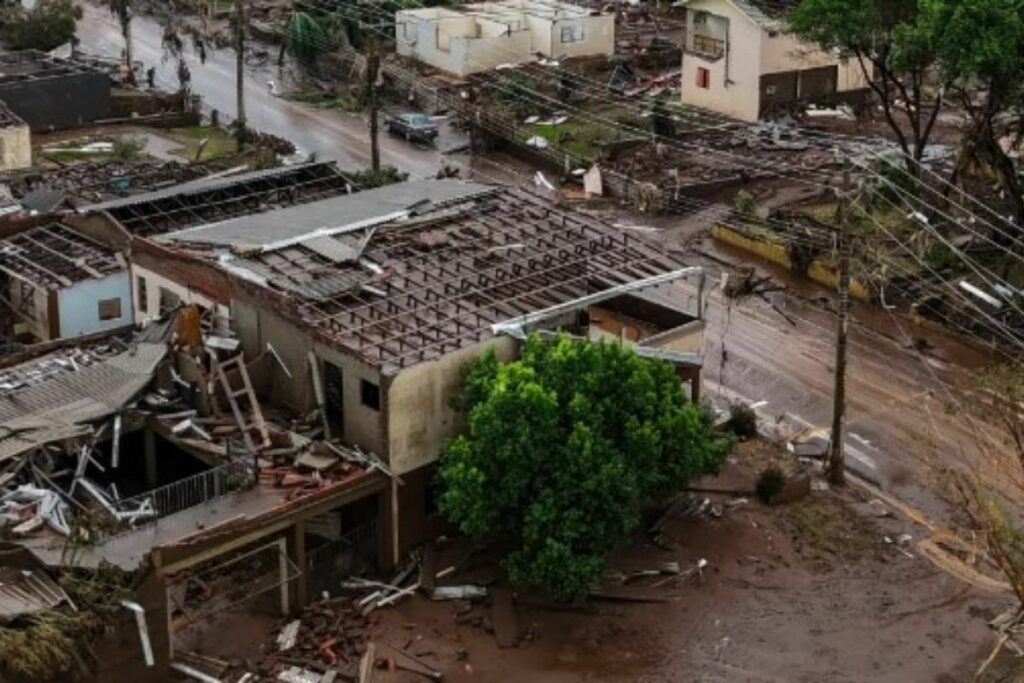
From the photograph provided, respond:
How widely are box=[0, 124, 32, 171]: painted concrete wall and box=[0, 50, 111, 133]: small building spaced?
6.77m

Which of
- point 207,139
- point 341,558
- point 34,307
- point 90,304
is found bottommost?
point 341,558

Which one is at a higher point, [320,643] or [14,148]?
[14,148]

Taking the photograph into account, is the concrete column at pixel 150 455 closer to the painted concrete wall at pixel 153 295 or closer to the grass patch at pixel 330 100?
the painted concrete wall at pixel 153 295

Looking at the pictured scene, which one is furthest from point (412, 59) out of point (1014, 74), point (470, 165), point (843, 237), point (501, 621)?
point (501, 621)

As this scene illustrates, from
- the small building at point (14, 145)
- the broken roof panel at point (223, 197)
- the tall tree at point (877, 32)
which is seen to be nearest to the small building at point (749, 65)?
the tall tree at point (877, 32)

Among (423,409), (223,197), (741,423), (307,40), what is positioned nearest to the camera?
(423,409)

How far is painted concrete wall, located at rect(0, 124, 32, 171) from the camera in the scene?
197ft

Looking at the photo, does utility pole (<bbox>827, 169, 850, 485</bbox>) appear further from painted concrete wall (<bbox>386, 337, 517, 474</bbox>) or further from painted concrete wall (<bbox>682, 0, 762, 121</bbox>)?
painted concrete wall (<bbox>682, 0, 762, 121</bbox>)

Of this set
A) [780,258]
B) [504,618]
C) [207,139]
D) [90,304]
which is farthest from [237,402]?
[207,139]

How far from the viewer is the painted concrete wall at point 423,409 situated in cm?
3406

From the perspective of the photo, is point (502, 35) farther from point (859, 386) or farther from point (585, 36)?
point (859, 386)

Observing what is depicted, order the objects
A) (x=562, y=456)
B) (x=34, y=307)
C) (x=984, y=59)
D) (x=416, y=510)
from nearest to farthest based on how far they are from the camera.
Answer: (x=562, y=456) → (x=416, y=510) → (x=34, y=307) → (x=984, y=59)

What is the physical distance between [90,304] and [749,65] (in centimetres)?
3439

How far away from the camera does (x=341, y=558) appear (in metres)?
34.4
